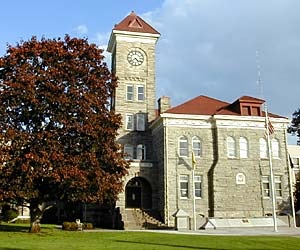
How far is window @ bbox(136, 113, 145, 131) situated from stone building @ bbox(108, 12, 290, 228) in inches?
34.1

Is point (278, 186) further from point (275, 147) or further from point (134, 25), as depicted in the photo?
point (134, 25)

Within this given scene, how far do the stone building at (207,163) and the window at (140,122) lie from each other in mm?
866

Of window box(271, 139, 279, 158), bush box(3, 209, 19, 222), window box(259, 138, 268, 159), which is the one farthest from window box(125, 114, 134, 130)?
bush box(3, 209, 19, 222)

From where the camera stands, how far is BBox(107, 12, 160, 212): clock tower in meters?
39.6

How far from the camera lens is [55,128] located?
25672 mm

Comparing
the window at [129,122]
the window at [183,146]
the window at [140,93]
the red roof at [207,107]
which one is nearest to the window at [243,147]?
the red roof at [207,107]

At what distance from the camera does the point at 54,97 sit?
83.1ft

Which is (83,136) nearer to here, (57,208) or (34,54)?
(34,54)

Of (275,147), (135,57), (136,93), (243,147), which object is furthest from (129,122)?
(275,147)

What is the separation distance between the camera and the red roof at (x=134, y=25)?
143 ft

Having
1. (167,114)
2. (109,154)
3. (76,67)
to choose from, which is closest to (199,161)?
(167,114)

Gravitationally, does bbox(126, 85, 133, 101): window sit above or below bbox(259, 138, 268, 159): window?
above

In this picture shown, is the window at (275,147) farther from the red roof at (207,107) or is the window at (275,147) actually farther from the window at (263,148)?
the red roof at (207,107)

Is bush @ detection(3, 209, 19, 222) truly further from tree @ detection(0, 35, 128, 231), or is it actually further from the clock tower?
tree @ detection(0, 35, 128, 231)
